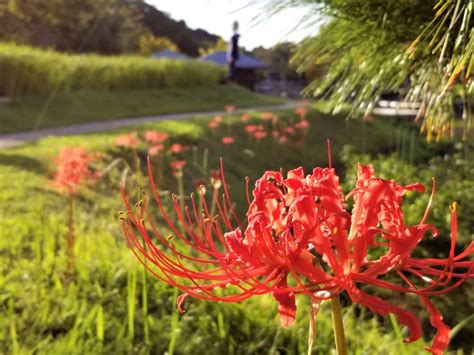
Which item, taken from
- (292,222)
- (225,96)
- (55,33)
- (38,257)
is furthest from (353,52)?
(55,33)

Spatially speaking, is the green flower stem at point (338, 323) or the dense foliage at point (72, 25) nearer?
the green flower stem at point (338, 323)

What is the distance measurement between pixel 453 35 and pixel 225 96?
48.9 ft

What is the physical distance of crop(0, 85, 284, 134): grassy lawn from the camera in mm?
9906

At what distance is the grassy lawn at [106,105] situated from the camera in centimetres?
991

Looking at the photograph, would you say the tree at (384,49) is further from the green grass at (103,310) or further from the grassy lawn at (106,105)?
the grassy lawn at (106,105)

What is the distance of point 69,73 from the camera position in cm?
1241

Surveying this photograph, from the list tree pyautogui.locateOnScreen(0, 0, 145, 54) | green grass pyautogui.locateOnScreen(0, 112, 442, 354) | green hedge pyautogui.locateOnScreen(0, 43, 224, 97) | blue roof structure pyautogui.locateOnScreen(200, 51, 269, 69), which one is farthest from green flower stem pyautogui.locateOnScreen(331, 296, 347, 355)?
blue roof structure pyautogui.locateOnScreen(200, 51, 269, 69)

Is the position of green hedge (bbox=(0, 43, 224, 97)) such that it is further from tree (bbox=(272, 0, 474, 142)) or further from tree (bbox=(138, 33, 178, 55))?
tree (bbox=(138, 33, 178, 55))

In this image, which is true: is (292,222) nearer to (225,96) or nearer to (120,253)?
(120,253)

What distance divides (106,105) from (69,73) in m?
1.11

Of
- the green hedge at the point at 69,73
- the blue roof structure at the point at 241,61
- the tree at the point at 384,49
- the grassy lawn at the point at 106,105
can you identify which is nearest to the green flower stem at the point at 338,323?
the tree at the point at 384,49

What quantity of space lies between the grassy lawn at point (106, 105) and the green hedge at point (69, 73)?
0.99ft

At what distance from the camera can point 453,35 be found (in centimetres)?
150

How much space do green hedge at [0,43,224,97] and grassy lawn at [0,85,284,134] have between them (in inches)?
11.9
